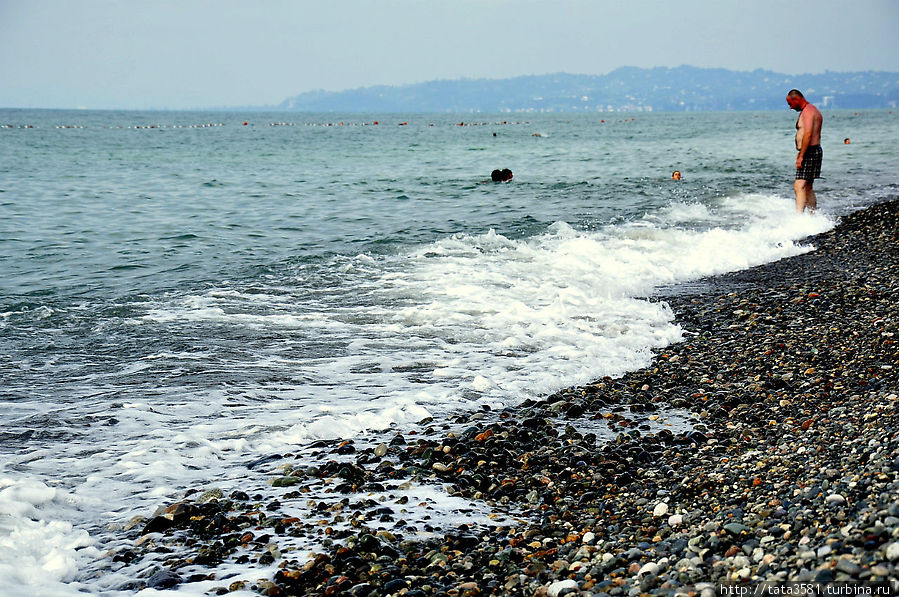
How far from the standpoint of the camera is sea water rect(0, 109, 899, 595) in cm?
564

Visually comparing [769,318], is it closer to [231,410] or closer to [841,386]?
[841,386]

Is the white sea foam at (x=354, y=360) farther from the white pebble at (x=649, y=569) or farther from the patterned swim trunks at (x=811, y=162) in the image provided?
the patterned swim trunks at (x=811, y=162)

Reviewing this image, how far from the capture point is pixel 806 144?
16234 mm

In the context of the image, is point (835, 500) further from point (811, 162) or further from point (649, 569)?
point (811, 162)

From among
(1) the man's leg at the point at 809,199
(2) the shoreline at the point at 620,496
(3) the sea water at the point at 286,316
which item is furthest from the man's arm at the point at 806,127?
(2) the shoreline at the point at 620,496

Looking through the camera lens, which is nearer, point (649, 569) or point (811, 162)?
point (649, 569)

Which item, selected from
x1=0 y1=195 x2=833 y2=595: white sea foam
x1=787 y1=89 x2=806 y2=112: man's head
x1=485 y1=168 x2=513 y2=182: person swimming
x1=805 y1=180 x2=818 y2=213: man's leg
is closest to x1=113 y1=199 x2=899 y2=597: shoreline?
x1=0 y1=195 x2=833 y2=595: white sea foam

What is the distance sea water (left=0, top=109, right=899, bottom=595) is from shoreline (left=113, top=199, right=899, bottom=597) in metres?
0.47

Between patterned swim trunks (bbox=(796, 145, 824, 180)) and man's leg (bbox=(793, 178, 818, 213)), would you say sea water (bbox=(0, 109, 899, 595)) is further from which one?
patterned swim trunks (bbox=(796, 145, 824, 180))

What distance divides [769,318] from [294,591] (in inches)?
279

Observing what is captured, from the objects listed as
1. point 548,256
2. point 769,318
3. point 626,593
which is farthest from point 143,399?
point 548,256

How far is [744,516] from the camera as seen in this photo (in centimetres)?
Result: 414

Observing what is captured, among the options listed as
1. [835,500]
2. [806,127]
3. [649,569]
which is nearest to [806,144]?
[806,127]

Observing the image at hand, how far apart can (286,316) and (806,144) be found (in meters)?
12.5
